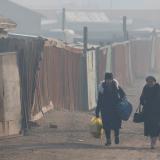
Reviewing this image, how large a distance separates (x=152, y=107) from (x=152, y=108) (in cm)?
2

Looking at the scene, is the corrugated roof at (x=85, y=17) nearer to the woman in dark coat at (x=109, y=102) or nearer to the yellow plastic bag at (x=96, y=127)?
the yellow plastic bag at (x=96, y=127)

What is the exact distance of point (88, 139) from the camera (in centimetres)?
1432

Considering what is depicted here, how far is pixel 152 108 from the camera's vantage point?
12992 mm

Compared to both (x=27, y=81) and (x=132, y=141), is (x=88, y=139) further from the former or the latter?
(x=27, y=81)

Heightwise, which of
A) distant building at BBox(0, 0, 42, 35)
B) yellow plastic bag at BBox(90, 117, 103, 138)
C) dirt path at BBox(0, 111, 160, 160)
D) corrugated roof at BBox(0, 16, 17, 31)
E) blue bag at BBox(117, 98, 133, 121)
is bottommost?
dirt path at BBox(0, 111, 160, 160)

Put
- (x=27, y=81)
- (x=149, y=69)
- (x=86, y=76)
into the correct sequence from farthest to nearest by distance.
A: (x=149, y=69) → (x=86, y=76) → (x=27, y=81)

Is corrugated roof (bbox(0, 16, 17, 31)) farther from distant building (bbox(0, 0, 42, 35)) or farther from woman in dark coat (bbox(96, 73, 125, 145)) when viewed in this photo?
distant building (bbox(0, 0, 42, 35))

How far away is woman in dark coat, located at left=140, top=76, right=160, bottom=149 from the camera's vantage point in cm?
1293

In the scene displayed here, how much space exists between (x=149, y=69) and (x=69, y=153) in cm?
2769

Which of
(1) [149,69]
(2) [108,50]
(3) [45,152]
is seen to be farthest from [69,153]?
(1) [149,69]

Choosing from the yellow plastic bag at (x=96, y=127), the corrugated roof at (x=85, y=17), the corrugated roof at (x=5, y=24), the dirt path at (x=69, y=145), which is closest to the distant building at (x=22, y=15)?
the corrugated roof at (x=85, y=17)

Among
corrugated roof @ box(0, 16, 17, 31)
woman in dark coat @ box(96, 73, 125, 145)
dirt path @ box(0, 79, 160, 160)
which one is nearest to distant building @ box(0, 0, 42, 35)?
dirt path @ box(0, 79, 160, 160)

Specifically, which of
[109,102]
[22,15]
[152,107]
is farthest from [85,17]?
[152,107]

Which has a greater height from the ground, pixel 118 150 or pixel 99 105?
pixel 99 105
